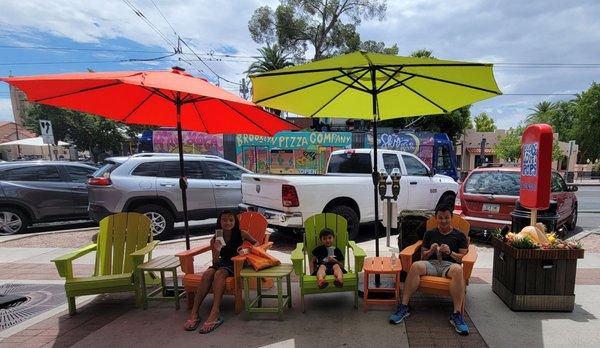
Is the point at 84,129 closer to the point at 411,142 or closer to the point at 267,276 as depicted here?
the point at 411,142

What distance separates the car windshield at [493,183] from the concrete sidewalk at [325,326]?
7.39 feet

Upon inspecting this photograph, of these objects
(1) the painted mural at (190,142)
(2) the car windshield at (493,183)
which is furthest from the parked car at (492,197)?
(1) the painted mural at (190,142)

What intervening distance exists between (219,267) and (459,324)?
7.84 feet

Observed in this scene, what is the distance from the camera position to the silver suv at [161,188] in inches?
262

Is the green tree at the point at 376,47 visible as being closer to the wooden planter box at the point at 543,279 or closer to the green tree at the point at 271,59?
the green tree at the point at 271,59

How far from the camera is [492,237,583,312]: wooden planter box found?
→ 3418 mm

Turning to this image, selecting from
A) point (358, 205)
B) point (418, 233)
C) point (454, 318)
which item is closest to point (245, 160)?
point (358, 205)

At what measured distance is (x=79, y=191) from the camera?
819cm

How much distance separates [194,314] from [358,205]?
3935 mm

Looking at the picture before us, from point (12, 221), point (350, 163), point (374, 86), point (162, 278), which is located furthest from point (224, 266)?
point (12, 221)

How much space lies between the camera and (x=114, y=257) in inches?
160

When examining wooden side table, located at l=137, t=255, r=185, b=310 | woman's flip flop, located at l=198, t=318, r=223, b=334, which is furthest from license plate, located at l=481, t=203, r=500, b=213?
wooden side table, located at l=137, t=255, r=185, b=310

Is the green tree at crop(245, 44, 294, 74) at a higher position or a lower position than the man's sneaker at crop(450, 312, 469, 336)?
higher

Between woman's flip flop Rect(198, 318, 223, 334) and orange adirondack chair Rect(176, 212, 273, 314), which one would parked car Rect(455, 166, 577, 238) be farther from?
woman's flip flop Rect(198, 318, 223, 334)
